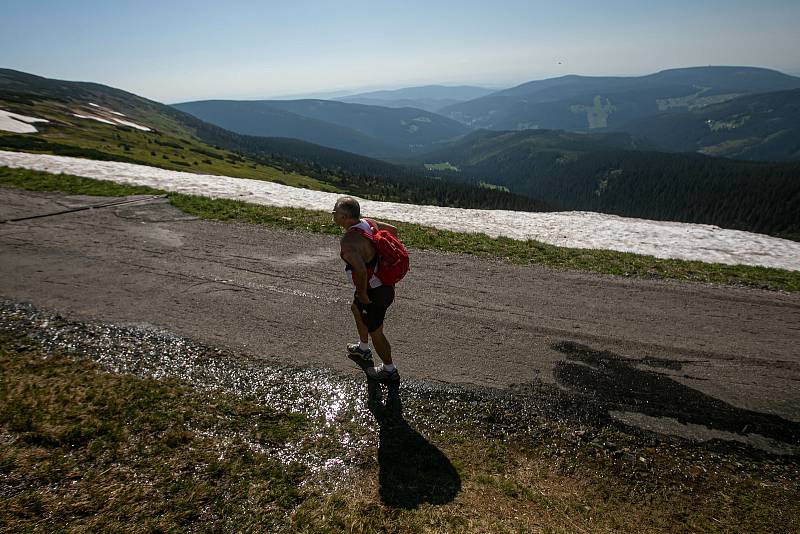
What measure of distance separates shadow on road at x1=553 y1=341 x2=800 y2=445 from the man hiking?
3.16 metres

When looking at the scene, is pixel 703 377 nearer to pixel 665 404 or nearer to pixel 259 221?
pixel 665 404

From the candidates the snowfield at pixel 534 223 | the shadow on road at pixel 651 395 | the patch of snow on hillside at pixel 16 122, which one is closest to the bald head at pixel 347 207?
the shadow on road at pixel 651 395

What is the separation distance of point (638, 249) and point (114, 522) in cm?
1753

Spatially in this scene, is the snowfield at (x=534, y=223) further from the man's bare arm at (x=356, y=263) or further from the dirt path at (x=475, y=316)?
the man's bare arm at (x=356, y=263)

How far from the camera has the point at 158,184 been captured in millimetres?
21562

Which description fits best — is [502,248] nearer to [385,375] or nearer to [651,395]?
[651,395]

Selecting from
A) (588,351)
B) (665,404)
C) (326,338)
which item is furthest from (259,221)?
(665,404)

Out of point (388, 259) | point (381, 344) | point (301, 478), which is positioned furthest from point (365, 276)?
point (301, 478)

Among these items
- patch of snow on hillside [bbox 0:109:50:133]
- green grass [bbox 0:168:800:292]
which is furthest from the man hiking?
patch of snow on hillside [bbox 0:109:50:133]

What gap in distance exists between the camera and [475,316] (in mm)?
9242

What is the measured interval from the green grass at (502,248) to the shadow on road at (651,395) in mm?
5430

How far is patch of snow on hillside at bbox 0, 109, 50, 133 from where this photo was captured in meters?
57.5

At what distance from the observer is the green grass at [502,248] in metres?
12.5

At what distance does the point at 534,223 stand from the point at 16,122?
81.8m
